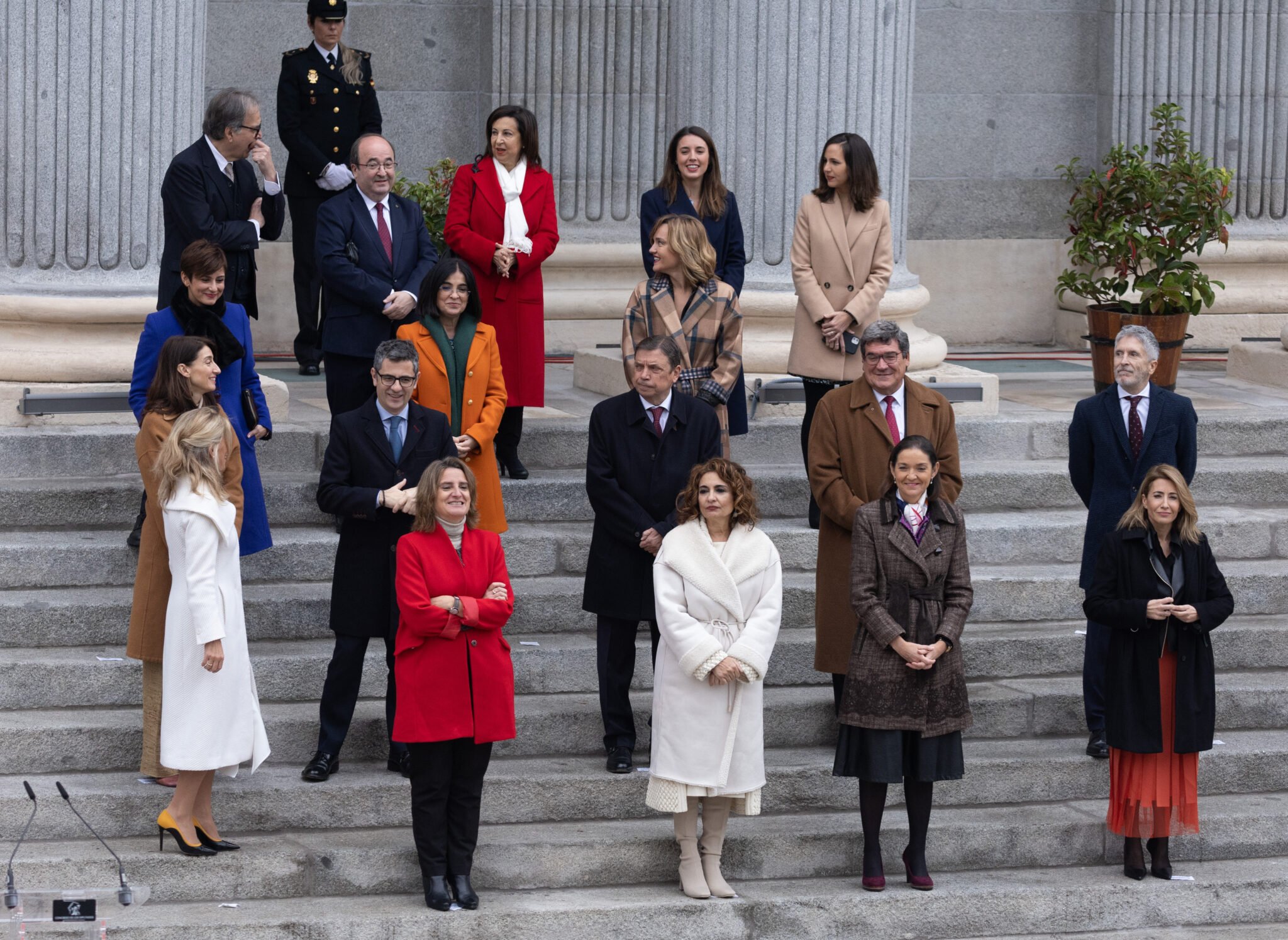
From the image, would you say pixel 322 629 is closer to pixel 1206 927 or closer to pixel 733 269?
pixel 733 269

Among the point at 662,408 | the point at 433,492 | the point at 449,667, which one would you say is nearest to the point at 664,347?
the point at 662,408

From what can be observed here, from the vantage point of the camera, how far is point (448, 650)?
7176 millimetres

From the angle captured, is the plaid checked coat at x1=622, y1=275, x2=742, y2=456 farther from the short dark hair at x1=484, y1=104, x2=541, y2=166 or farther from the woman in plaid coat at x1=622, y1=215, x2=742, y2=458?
the short dark hair at x1=484, y1=104, x2=541, y2=166

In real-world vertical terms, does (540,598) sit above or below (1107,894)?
above

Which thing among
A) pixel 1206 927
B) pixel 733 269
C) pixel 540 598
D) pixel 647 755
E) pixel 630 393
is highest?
pixel 733 269

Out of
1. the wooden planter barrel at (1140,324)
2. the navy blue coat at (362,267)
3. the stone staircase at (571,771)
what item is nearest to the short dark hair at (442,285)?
the navy blue coat at (362,267)

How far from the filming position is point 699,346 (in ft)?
28.3

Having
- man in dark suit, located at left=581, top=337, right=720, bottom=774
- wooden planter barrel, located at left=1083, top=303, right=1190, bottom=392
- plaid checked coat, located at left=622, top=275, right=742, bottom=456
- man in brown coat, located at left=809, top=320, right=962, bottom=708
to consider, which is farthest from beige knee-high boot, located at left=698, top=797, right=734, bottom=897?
wooden planter barrel, located at left=1083, top=303, right=1190, bottom=392

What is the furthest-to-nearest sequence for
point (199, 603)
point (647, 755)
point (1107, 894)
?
point (647, 755) → point (1107, 894) → point (199, 603)

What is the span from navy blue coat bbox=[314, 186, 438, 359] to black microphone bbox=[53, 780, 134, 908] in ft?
7.78

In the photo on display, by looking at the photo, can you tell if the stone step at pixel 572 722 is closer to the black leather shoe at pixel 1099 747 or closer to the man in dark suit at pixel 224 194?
the black leather shoe at pixel 1099 747

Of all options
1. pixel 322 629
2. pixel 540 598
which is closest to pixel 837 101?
pixel 540 598

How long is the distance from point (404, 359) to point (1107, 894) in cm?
339

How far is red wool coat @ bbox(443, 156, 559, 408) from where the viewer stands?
959cm
